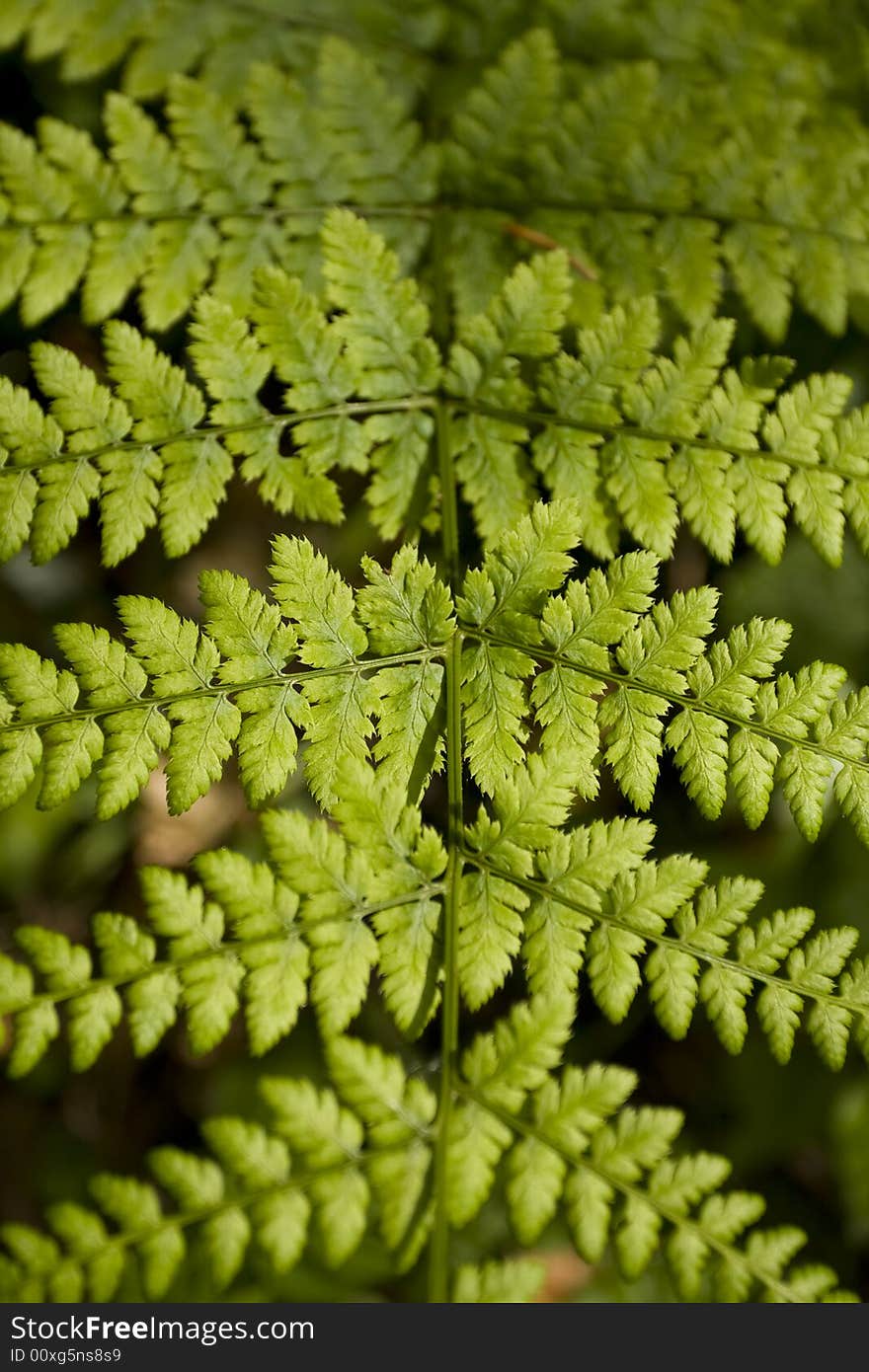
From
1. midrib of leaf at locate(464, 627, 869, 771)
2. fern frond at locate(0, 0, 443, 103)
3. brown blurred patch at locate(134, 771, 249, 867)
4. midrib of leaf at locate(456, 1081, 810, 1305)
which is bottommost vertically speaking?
brown blurred patch at locate(134, 771, 249, 867)

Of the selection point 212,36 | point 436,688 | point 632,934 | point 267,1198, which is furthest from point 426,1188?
point 212,36

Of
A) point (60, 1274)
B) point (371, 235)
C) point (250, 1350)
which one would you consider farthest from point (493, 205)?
point (250, 1350)

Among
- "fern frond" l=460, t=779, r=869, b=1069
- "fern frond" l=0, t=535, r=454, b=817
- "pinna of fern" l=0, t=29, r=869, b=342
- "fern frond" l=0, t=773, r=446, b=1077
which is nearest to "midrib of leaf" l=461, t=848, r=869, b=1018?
"fern frond" l=460, t=779, r=869, b=1069

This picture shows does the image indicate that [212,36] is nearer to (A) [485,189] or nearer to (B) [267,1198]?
(A) [485,189]

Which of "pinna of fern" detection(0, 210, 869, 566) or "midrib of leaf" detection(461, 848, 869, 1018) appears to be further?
"pinna of fern" detection(0, 210, 869, 566)

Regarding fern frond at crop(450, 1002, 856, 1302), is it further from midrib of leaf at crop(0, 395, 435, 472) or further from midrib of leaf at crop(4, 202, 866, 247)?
midrib of leaf at crop(4, 202, 866, 247)
